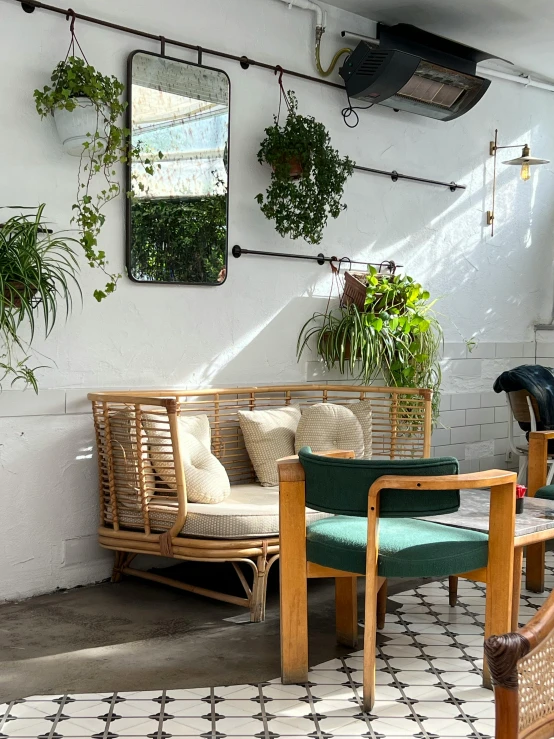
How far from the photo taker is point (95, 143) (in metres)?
4.11

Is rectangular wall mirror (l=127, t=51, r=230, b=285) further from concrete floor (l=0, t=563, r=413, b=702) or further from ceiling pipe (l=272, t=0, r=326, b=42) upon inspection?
concrete floor (l=0, t=563, r=413, b=702)

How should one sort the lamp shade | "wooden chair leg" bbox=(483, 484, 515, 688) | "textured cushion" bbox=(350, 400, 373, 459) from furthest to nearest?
the lamp shade
"textured cushion" bbox=(350, 400, 373, 459)
"wooden chair leg" bbox=(483, 484, 515, 688)

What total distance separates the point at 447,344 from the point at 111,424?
2947mm

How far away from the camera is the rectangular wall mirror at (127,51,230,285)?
4.36 metres

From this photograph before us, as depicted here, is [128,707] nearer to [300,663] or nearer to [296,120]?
[300,663]

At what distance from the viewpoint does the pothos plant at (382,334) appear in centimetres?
503

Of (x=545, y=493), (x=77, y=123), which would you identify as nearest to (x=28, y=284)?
(x=77, y=123)

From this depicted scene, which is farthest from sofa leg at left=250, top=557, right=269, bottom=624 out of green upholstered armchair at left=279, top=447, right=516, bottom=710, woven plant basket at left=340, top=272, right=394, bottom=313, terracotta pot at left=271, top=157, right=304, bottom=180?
terracotta pot at left=271, top=157, right=304, bottom=180

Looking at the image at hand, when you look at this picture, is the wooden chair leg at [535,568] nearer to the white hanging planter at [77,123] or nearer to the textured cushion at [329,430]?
the textured cushion at [329,430]

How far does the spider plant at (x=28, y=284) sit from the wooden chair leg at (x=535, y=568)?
7.88 feet

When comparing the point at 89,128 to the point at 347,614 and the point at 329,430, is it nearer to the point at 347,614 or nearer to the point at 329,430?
the point at 329,430

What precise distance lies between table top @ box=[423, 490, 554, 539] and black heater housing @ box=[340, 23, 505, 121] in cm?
259

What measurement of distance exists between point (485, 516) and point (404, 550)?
0.64 m

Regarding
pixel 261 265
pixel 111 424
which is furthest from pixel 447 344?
pixel 111 424
